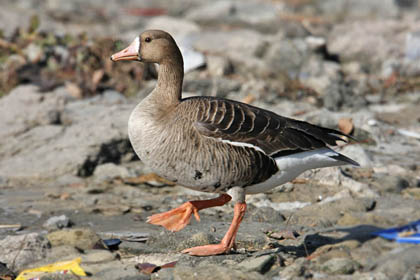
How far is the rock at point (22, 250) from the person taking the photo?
19.1ft

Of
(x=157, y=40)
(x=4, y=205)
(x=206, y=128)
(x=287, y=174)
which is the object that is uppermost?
(x=157, y=40)

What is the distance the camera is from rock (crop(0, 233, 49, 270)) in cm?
583

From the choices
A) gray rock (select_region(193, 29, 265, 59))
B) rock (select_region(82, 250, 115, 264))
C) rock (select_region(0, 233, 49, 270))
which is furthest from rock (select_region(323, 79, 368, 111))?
rock (select_region(0, 233, 49, 270))

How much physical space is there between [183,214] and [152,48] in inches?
64.6

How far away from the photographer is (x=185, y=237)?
624cm

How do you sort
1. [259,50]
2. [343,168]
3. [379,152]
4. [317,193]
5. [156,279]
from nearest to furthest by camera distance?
1. [156,279]
2. [317,193]
3. [343,168]
4. [379,152]
5. [259,50]

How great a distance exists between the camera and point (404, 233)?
4.55m

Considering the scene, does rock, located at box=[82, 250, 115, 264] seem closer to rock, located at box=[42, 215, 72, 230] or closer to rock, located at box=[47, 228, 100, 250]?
rock, located at box=[47, 228, 100, 250]

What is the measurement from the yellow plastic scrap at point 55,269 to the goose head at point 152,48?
1.97 meters

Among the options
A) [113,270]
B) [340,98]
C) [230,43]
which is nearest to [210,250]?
[113,270]

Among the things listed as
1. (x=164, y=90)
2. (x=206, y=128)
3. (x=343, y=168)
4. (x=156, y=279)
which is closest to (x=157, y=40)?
(x=164, y=90)

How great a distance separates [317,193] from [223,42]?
7.15 m

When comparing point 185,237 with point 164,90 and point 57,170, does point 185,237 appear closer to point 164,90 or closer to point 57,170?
point 164,90

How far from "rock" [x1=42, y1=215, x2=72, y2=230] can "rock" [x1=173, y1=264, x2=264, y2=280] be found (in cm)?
217
